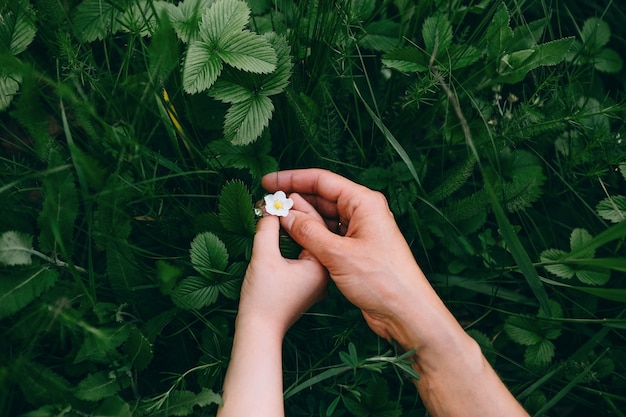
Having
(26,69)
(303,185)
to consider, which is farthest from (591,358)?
(26,69)

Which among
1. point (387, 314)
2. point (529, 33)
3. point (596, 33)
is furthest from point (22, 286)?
point (596, 33)

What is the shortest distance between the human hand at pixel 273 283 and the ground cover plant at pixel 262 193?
7 cm

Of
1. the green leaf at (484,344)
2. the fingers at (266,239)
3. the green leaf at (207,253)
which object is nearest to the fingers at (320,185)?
the fingers at (266,239)

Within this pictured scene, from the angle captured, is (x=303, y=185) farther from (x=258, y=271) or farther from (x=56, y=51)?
(x=56, y=51)

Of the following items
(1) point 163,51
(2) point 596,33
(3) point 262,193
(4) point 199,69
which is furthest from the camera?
(2) point 596,33

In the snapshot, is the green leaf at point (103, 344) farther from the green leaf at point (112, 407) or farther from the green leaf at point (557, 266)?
the green leaf at point (557, 266)

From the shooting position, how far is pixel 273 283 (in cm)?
137

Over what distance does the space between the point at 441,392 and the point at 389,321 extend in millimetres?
237

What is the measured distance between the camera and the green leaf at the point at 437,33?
5.03 feet

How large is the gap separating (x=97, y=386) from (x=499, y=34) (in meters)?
1.48

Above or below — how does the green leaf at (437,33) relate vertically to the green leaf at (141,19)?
below

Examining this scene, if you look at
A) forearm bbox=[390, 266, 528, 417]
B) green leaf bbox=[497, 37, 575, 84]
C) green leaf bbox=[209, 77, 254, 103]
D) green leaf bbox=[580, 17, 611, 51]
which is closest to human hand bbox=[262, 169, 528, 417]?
forearm bbox=[390, 266, 528, 417]

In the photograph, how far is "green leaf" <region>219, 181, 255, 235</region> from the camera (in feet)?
4.44

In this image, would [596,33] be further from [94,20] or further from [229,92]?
[94,20]
